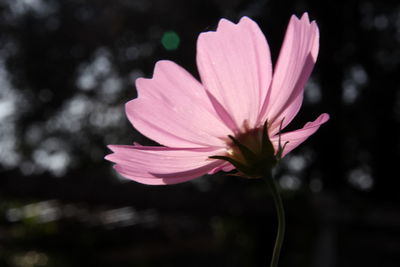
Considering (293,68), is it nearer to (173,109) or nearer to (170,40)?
(173,109)

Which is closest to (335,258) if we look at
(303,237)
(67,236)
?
(303,237)

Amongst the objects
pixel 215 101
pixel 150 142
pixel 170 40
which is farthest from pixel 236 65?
pixel 170 40

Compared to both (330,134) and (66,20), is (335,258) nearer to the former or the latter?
(330,134)

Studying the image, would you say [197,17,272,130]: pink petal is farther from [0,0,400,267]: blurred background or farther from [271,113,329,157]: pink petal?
[0,0,400,267]: blurred background

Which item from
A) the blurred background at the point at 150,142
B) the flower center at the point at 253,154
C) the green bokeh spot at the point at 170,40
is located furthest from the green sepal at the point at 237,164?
the green bokeh spot at the point at 170,40

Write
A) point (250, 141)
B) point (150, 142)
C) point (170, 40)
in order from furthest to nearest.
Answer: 1. point (170, 40)
2. point (150, 142)
3. point (250, 141)

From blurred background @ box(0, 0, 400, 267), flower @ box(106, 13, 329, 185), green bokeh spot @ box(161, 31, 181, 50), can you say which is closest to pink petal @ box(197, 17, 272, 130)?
flower @ box(106, 13, 329, 185)
